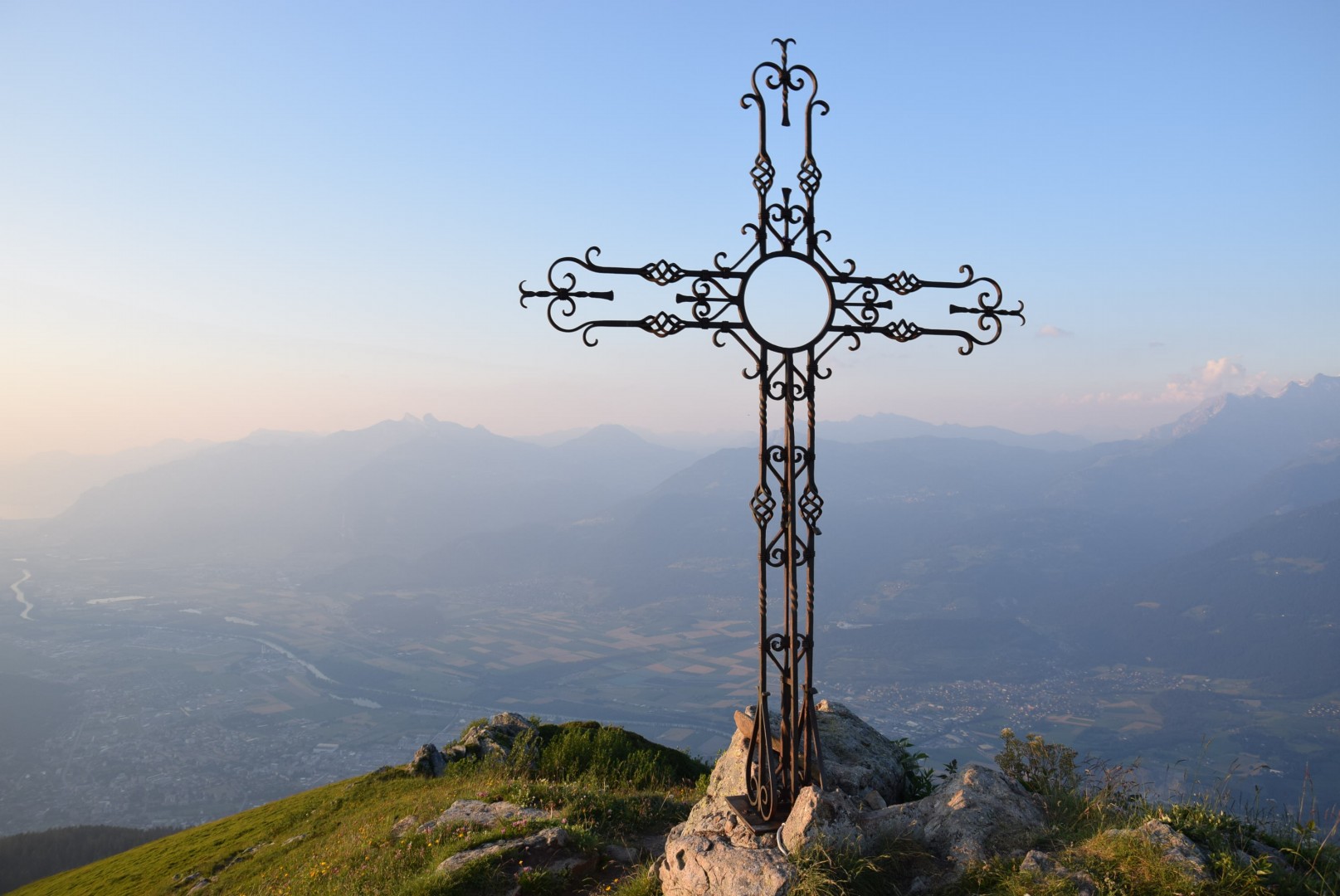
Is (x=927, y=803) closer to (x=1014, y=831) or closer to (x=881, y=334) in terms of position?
(x=1014, y=831)

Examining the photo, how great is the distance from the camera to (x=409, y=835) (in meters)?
8.11

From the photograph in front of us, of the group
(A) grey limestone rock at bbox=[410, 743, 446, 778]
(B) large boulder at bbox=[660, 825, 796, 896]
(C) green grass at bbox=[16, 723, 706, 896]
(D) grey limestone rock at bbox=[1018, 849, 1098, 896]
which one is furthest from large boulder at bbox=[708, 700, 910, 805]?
(A) grey limestone rock at bbox=[410, 743, 446, 778]

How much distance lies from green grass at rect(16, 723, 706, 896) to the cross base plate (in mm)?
1163

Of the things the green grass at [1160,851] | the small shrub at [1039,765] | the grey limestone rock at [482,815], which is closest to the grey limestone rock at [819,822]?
the green grass at [1160,851]

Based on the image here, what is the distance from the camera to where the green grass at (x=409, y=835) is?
289 inches

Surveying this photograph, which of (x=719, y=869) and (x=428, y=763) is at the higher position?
(x=719, y=869)

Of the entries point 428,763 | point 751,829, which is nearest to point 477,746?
point 428,763

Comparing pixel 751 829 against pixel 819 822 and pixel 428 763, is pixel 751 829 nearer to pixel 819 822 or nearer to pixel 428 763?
pixel 819 822

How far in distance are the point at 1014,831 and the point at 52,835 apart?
28691mm

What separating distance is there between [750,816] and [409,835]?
401cm

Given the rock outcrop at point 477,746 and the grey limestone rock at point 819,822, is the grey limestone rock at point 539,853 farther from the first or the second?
the rock outcrop at point 477,746

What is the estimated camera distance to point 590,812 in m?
8.49

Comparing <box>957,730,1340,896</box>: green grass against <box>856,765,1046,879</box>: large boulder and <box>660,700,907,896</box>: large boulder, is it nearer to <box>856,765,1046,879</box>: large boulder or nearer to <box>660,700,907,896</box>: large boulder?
<box>856,765,1046,879</box>: large boulder

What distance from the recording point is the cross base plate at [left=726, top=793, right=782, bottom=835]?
635cm
